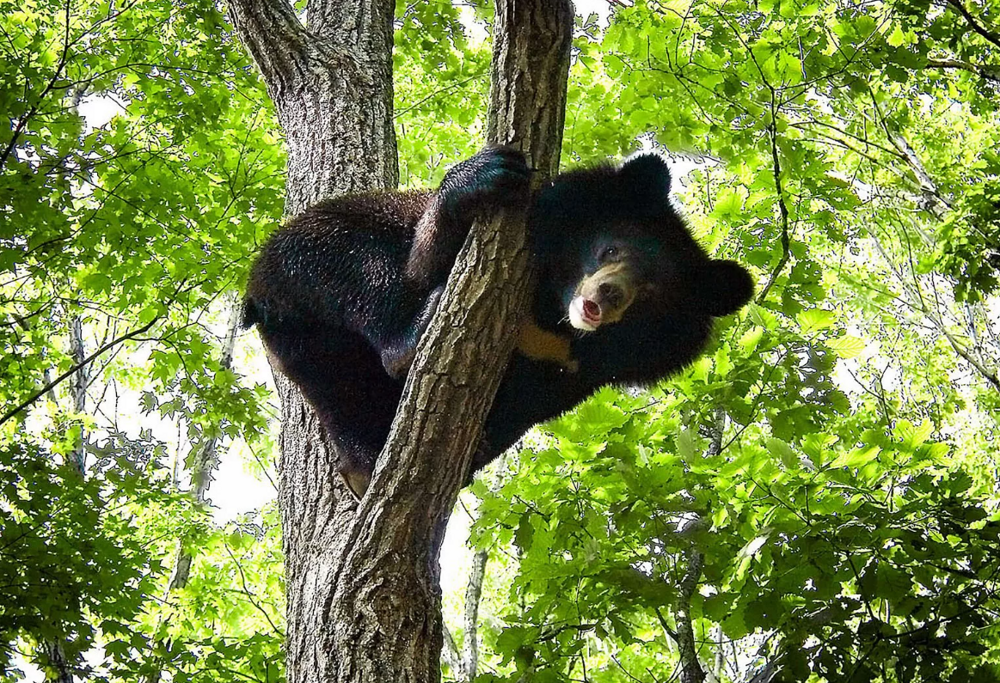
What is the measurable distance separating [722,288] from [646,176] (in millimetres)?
629

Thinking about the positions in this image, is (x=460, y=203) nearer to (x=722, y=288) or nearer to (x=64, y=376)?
(x=722, y=288)

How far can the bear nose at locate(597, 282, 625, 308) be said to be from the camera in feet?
11.8

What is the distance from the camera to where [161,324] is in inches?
279

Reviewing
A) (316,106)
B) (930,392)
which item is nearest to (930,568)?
(316,106)

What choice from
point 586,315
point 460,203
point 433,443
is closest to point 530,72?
point 460,203

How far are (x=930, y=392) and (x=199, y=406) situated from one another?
10.1m

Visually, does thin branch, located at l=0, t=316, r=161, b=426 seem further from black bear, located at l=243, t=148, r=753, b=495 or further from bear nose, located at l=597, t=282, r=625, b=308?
bear nose, located at l=597, t=282, r=625, b=308

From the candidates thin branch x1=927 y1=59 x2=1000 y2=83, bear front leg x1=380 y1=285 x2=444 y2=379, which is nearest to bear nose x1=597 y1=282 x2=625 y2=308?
bear front leg x1=380 y1=285 x2=444 y2=379

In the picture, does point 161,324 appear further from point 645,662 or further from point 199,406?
point 645,662

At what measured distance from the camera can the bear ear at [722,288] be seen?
13.0 ft

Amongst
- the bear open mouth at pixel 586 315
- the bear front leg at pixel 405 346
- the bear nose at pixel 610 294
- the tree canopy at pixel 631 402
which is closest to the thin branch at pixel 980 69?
the tree canopy at pixel 631 402

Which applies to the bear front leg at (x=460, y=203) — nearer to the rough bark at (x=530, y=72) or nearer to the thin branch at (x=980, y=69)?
the rough bark at (x=530, y=72)

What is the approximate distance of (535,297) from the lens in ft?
12.8

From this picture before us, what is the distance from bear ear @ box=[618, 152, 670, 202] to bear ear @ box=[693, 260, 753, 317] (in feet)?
1.34
